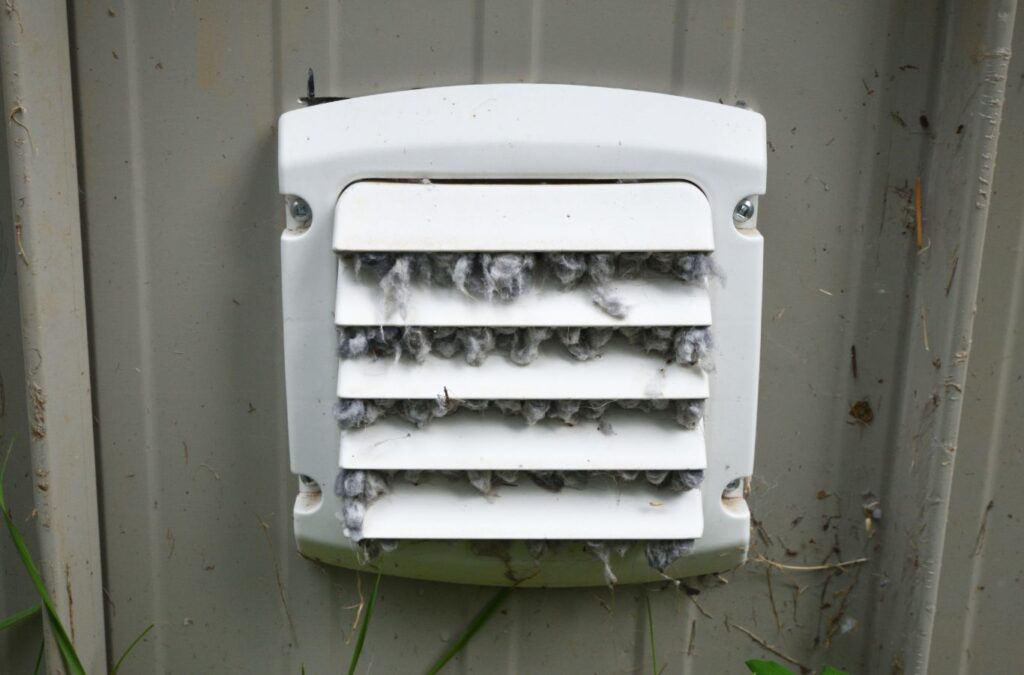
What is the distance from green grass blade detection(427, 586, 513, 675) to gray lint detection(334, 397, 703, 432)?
0.26 meters

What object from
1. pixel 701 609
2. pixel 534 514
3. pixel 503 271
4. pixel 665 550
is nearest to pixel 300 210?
pixel 503 271

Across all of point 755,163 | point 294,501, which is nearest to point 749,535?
point 755,163

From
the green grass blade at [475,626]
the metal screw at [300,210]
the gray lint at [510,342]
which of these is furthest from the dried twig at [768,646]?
the metal screw at [300,210]

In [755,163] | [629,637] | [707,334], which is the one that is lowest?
[629,637]

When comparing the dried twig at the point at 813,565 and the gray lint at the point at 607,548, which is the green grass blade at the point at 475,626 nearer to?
the gray lint at the point at 607,548

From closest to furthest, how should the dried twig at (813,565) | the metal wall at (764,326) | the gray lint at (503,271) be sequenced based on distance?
Result: the gray lint at (503,271), the metal wall at (764,326), the dried twig at (813,565)

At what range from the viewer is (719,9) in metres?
0.81

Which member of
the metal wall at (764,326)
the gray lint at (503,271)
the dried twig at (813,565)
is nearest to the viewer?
the gray lint at (503,271)

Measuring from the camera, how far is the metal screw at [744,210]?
30.2 inches

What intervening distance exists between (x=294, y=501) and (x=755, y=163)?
58cm

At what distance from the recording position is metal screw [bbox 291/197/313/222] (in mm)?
762

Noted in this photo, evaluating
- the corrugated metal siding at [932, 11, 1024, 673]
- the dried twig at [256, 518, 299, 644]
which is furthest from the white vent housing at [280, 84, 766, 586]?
the corrugated metal siding at [932, 11, 1024, 673]

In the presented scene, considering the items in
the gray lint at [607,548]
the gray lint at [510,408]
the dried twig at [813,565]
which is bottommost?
the dried twig at [813,565]

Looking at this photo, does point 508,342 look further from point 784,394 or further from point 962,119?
point 962,119
